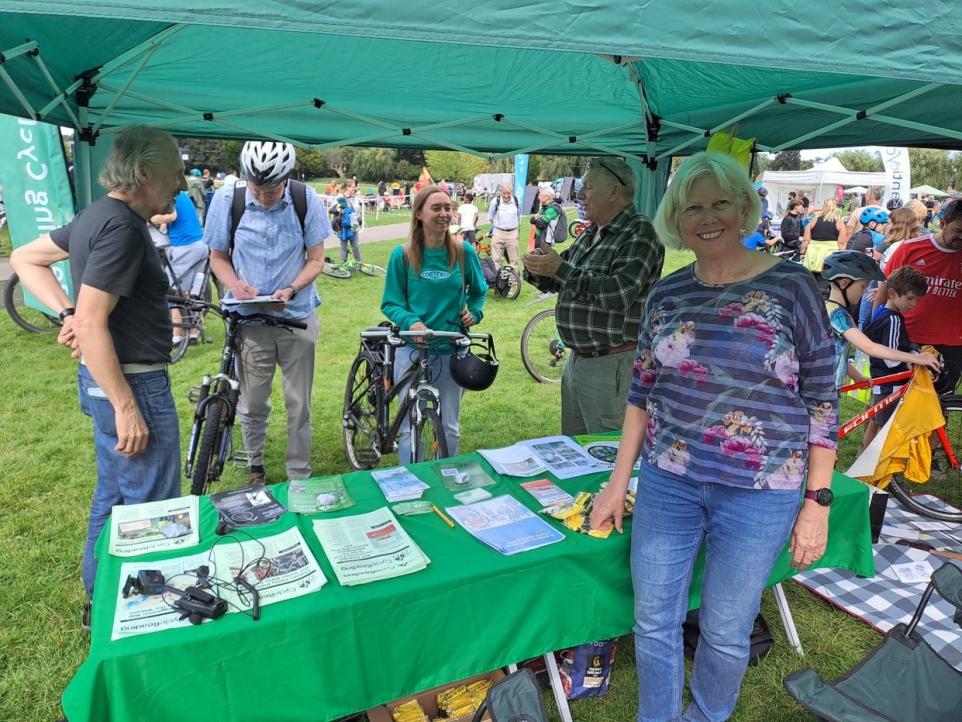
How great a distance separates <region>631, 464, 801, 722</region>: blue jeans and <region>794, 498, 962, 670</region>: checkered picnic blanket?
1378 millimetres

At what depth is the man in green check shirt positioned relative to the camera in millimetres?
2553

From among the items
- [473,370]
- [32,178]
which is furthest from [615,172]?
[32,178]

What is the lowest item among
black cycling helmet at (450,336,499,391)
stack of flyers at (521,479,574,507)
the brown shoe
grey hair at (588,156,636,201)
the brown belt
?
the brown shoe

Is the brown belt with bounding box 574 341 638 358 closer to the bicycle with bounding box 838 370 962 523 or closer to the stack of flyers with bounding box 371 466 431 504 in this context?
the stack of flyers with bounding box 371 466 431 504

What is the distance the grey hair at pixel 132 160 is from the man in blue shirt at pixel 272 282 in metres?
1.09

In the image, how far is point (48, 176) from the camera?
240 inches

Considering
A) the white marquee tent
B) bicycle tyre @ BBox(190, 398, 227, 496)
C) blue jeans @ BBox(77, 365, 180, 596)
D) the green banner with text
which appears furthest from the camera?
the white marquee tent

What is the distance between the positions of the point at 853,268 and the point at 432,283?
2.51 m

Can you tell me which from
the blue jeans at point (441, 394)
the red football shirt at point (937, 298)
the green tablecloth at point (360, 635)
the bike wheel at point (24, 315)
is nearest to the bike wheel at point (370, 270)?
the bike wheel at point (24, 315)

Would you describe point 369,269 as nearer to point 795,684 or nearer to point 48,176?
point 48,176

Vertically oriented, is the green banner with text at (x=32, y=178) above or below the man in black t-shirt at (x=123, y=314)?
above

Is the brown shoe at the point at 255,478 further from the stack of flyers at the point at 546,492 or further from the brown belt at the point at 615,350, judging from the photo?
the brown belt at the point at 615,350

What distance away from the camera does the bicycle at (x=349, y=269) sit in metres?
11.4

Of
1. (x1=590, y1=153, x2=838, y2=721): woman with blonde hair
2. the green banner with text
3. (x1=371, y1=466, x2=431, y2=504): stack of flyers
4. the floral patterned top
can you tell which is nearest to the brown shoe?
(x1=371, y1=466, x2=431, y2=504): stack of flyers
